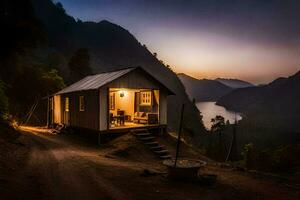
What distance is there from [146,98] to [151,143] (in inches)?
248

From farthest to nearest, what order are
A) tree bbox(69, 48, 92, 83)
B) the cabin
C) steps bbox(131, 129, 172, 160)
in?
tree bbox(69, 48, 92, 83)
the cabin
steps bbox(131, 129, 172, 160)

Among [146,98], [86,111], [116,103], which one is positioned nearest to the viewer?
[86,111]

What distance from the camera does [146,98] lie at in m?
25.2

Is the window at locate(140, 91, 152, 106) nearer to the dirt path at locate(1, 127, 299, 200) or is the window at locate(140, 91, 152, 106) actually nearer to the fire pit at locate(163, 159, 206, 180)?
the dirt path at locate(1, 127, 299, 200)

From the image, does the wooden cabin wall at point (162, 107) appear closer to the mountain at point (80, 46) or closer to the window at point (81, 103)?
the window at point (81, 103)

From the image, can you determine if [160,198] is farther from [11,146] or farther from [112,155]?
[11,146]

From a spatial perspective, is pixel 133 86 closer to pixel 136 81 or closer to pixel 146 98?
pixel 136 81

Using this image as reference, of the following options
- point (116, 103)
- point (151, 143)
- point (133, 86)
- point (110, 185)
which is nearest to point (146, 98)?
point (133, 86)

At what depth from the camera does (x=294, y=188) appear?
11477mm

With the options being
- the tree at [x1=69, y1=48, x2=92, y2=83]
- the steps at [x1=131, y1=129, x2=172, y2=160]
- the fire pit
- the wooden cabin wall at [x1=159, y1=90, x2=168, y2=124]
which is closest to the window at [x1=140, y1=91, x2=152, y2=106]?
the wooden cabin wall at [x1=159, y1=90, x2=168, y2=124]

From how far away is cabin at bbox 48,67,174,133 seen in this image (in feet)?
68.1

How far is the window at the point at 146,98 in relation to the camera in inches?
972

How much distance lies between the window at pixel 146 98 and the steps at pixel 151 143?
3.50 m

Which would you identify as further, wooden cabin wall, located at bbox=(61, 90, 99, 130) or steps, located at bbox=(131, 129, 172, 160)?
wooden cabin wall, located at bbox=(61, 90, 99, 130)
